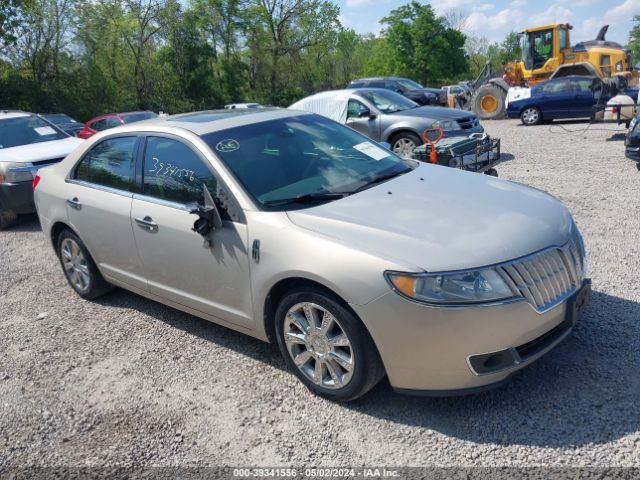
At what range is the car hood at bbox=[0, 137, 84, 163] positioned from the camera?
26.7ft

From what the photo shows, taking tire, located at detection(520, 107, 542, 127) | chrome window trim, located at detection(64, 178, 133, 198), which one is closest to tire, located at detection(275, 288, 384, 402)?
chrome window trim, located at detection(64, 178, 133, 198)

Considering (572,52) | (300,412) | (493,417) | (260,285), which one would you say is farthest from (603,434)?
(572,52)

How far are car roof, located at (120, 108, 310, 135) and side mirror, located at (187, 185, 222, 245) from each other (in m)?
0.65

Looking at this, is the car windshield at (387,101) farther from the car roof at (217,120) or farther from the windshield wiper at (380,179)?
the windshield wiper at (380,179)

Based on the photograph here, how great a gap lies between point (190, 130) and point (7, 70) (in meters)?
29.5

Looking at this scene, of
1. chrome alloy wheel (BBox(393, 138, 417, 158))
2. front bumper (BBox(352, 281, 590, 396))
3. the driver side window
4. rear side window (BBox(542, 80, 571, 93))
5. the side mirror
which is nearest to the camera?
front bumper (BBox(352, 281, 590, 396))

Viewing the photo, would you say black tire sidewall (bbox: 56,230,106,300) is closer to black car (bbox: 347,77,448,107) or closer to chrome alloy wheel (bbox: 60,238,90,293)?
chrome alloy wheel (bbox: 60,238,90,293)

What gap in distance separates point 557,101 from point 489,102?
3.85 meters

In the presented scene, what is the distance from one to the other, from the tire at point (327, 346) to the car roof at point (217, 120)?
1.51 metres

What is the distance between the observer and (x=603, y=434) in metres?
2.79

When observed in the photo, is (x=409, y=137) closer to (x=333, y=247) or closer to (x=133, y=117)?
(x=333, y=247)

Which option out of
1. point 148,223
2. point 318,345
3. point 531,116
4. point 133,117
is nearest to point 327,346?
point 318,345

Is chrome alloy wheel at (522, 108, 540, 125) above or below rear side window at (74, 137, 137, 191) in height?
below

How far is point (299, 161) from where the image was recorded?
391 centimetres
